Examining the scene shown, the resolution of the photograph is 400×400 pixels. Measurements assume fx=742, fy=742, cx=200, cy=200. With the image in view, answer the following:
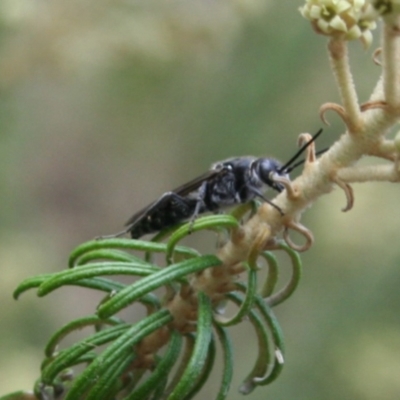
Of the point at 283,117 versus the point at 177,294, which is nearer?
the point at 177,294

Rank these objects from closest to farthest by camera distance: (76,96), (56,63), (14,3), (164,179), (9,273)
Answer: (14,3), (56,63), (9,273), (76,96), (164,179)

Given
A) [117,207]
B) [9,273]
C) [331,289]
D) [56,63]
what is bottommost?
[117,207]

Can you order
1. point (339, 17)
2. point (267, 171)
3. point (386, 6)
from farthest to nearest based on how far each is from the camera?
point (267, 171), point (339, 17), point (386, 6)

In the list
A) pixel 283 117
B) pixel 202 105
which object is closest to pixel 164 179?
pixel 202 105

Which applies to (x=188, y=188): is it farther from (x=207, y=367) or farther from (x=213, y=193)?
(x=207, y=367)

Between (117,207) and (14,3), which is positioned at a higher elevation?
(14,3)

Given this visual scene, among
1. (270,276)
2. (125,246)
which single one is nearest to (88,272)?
(125,246)

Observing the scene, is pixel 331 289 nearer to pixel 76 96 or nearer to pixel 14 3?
pixel 14 3
